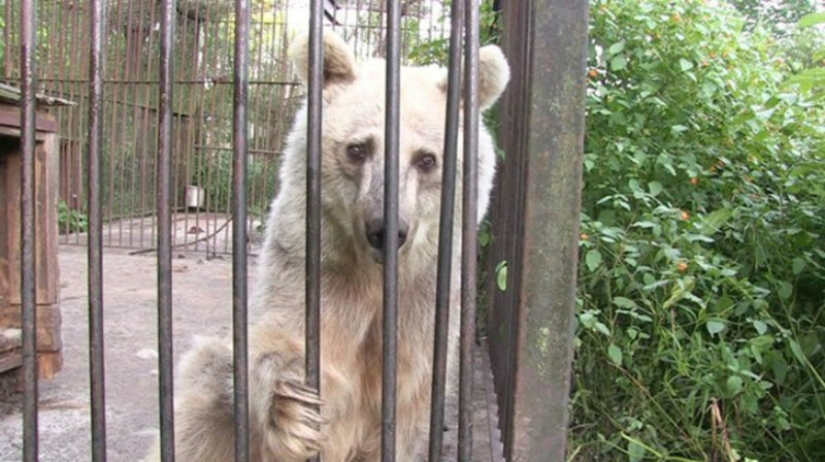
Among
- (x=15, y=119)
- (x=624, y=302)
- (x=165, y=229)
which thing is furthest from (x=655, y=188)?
(x=15, y=119)

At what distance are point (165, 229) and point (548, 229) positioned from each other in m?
0.83

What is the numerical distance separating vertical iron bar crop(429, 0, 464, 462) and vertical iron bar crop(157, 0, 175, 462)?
59 cm

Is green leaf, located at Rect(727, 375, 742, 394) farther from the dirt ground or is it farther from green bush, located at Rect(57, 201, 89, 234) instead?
green bush, located at Rect(57, 201, 89, 234)

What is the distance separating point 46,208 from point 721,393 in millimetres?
3501

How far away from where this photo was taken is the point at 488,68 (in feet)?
7.44

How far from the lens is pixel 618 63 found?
3.56m

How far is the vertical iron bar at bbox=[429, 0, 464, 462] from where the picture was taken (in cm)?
150

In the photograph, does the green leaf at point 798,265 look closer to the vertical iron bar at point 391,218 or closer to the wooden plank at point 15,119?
the vertical iron bar at point 391,218

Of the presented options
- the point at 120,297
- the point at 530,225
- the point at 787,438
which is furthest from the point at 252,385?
the point at 120,297

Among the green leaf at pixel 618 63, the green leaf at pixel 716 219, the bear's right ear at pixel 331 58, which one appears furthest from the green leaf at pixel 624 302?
the bear's right ear at pixel 331 58

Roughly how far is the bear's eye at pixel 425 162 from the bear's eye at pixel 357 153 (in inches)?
7.1

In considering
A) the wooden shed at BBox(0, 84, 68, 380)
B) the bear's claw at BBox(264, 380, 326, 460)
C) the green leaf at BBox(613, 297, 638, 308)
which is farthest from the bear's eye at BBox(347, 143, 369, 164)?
the wooden shed at BBox(0, 84, 68, 380)

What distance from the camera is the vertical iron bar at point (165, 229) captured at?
1.52 m

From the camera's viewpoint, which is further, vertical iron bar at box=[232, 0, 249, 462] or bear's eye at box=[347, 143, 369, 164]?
bear's eye at box=[347, 143, 369, 164]
